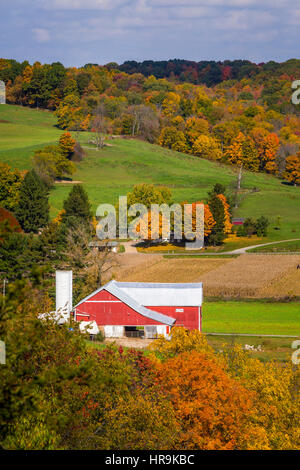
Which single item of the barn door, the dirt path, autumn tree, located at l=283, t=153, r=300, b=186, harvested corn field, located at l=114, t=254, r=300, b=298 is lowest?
the dirt path

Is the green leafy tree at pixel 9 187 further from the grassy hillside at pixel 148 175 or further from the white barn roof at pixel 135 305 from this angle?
the white barn roof at pixel 135 305

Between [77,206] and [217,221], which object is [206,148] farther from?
[77,206]

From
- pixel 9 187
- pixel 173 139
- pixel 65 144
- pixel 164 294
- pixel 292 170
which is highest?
pixel 173 139

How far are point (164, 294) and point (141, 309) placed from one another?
12.1ft

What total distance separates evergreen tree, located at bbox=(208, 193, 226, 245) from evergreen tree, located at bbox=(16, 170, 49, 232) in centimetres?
2163

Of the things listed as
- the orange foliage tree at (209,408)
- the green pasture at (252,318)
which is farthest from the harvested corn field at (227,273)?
the orange foliage tree at (209,408)

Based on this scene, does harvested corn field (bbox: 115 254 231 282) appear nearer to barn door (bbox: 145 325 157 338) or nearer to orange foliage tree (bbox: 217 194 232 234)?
orange foliage tree (bbox: 217 194 232 234)

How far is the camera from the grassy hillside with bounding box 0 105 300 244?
105 meters

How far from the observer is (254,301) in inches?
2483

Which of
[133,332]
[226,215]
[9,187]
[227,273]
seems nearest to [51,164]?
[9,187]

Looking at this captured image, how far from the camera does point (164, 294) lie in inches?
2089

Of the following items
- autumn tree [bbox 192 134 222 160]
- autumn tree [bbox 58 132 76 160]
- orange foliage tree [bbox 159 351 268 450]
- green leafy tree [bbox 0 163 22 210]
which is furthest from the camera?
autumn tree [bbox 192 134 222 160]

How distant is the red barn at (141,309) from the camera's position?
48812 mm

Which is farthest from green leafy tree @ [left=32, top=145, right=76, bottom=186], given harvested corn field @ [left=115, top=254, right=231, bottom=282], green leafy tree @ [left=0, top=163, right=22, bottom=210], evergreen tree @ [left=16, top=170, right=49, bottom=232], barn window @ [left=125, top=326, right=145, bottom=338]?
barn window @ [left=125, top=326, right=145, bottom=338]
